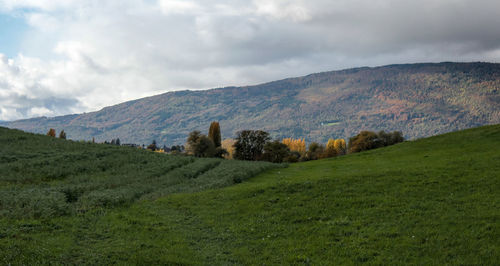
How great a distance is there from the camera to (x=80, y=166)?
Result: 4181cm

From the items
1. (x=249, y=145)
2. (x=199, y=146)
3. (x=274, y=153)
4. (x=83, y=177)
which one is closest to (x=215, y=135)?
(x=249, y=145)

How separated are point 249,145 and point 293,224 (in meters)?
89.2

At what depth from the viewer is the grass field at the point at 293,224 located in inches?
552

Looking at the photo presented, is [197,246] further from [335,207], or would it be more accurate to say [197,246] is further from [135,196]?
[135,196]

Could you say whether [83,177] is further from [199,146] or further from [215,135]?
[215,135]

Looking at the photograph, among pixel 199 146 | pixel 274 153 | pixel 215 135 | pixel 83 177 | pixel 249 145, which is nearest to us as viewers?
pixel 83 177

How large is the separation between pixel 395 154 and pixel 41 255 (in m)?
44.0

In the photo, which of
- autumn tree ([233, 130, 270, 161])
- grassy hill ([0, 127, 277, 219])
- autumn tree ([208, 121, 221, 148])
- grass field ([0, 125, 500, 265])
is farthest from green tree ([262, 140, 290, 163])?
grass field ([0, 125, 500, 265])

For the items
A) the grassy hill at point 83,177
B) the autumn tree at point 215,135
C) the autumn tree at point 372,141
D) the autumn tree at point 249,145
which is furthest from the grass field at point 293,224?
the autumn tree at point 215,135

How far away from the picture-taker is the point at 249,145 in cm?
10819

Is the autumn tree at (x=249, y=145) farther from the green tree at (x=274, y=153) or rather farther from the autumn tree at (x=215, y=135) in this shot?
the autumn tree at (x=215, y=135)

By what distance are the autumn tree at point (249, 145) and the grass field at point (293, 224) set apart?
77470mm

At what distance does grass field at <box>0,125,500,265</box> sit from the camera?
14.0m

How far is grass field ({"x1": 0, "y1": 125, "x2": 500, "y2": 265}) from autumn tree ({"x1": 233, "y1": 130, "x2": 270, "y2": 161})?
7747 centimetres
